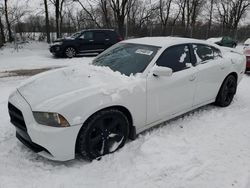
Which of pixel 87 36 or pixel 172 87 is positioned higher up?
pixel 87 36

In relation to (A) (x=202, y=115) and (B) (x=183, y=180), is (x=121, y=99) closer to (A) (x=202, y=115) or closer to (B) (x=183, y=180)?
(B) (x=183, y=180)

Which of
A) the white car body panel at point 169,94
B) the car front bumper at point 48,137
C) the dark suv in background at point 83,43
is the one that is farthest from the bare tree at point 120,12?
the car front bumper at point 48,137

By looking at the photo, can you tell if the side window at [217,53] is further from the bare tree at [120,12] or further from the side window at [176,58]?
the bare tree at [120,12]

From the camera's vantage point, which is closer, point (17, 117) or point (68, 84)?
point (17, 117)

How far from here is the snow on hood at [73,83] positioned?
3.24 metres

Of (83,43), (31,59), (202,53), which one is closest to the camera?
(202,53)

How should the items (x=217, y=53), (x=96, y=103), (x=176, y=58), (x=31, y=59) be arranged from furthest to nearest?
(x=31, y=59), (x=217, y=53), (x=176, y=58), (x=96, y=103)

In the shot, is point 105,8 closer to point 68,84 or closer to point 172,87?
point 172,87

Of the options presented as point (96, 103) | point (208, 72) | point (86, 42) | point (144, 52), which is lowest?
point (96, 103)

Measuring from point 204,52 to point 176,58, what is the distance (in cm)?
91

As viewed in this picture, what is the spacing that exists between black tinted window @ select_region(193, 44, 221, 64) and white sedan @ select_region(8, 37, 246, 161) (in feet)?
0.07

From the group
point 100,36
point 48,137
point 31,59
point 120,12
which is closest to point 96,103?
point 48,137

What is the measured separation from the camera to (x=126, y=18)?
27.1m

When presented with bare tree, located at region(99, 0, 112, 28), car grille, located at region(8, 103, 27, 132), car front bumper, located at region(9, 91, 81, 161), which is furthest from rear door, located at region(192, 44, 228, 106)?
bare tree, located at region(99, 0, 112, 28)
